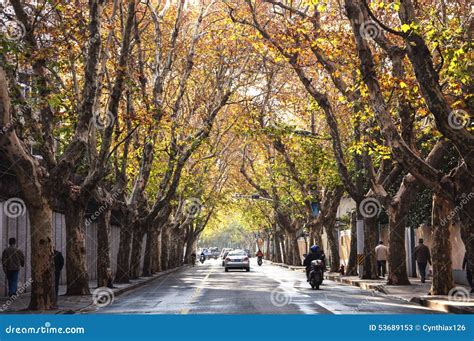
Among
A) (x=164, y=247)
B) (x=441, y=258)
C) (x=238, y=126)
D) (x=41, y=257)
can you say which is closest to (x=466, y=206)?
(x=441, y=258)

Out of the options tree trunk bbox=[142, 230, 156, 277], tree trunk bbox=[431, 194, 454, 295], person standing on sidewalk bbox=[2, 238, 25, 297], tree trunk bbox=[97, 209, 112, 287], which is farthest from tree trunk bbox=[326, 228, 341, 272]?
person standing on sidewalk bbox=[2, 238, 25, 297]

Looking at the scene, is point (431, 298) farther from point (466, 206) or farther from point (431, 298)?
point (466, 206)

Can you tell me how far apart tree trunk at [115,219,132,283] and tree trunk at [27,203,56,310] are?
1359 cm

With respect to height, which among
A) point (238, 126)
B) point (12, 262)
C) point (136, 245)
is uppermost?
point (238, 126)

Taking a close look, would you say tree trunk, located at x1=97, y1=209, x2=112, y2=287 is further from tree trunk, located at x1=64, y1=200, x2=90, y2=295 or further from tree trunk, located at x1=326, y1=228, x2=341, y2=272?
tree trunk, located at x1=326, y1=228, x2=341, y2=272

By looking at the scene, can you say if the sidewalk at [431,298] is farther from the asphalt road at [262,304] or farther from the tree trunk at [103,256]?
the tree trunk at [103,256]

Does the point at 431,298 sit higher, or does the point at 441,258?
the point at 441,258

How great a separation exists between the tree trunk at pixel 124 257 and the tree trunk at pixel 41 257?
13590mm

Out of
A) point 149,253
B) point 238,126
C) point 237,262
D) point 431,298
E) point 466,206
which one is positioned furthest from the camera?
point 237,262

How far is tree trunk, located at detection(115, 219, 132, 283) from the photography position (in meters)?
31.0

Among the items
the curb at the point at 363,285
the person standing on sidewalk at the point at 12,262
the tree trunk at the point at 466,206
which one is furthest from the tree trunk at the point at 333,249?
the tree trunk at the point at 466,206

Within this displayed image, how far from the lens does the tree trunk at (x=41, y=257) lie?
1705 cm

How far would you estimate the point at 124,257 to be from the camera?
31.4 meters

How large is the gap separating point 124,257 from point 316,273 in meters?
8.45
